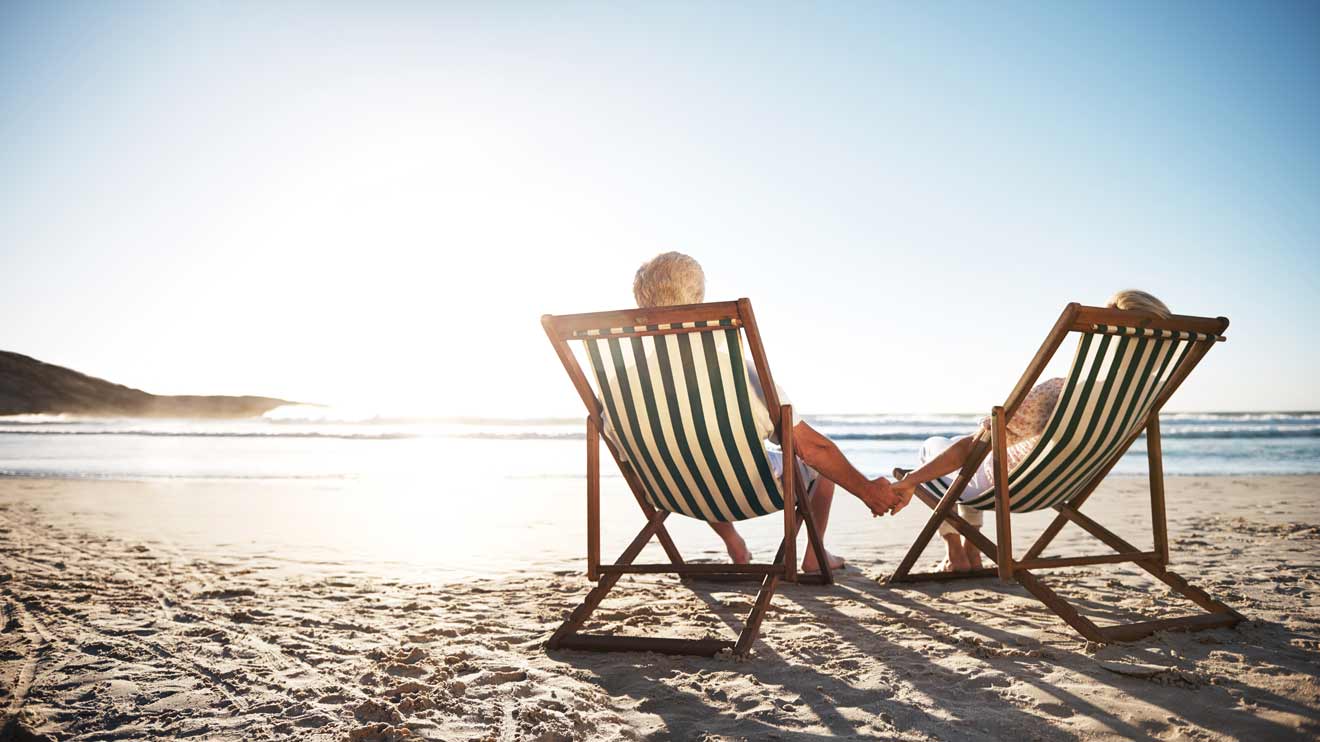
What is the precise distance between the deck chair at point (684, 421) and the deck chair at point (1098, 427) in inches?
30.1

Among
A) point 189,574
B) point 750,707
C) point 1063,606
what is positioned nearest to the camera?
point 750,707

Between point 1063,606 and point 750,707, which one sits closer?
point 750,707

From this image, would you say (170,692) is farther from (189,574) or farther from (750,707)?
(189,574)

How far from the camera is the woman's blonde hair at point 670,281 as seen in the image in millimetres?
2840

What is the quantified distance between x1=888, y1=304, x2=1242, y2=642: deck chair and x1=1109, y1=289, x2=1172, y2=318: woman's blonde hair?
11 cm

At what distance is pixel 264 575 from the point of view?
408 centimetres

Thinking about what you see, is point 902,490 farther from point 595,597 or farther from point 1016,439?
point 595,597

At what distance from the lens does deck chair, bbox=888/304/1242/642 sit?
99.3 inches

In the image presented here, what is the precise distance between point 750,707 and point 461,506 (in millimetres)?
5596

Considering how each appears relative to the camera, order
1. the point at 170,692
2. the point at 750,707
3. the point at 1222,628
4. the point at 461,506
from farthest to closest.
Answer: the point at 461,506 → the point at 1222,628 → the point at 170,692 → the point at 750,707

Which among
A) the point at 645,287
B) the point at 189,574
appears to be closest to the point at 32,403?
the point at 189,574

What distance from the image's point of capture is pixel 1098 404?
8.77ft

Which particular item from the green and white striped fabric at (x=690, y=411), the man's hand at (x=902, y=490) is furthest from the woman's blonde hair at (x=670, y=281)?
the man's hand at (x=902, y=490)

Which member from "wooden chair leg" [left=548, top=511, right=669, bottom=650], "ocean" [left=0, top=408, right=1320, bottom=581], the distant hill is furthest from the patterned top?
the distant hill
